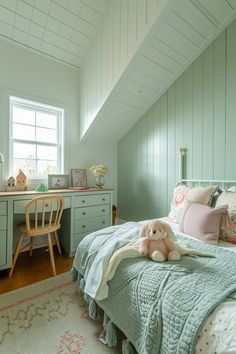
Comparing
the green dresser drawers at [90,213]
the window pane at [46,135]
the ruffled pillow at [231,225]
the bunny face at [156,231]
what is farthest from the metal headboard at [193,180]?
the window pane at [46,135]

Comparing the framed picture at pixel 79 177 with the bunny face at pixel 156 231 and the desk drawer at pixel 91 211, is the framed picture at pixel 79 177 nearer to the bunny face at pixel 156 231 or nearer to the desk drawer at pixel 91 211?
the desk drawer at pixel 91 211

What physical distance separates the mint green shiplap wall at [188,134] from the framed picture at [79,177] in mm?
784

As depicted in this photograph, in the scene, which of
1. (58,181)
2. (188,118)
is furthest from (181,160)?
(58,181)

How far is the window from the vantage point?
251 centimetres

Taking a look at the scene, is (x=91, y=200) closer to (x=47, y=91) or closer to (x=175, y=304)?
(x=47, y=91)

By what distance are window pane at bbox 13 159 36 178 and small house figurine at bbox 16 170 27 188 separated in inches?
4.3

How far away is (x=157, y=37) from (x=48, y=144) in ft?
6.39

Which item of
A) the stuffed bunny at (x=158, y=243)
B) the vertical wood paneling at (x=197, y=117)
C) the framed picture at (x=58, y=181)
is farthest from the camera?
the framed picture at (x=58, y=181)

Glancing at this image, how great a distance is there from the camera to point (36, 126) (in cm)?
270

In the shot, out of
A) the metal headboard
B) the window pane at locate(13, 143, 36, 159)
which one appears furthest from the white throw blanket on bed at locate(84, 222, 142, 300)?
the window pane at locate(13, 143, 36, 159)

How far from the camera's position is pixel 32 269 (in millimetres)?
2061

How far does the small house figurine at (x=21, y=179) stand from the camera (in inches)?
94.3

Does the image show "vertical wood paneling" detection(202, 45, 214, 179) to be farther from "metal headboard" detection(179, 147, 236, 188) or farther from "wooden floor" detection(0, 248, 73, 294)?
"wooden floor" detection(0, 248, 73, 294)

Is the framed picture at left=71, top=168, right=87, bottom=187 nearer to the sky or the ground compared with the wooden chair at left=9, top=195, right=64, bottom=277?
nearer to the sky
